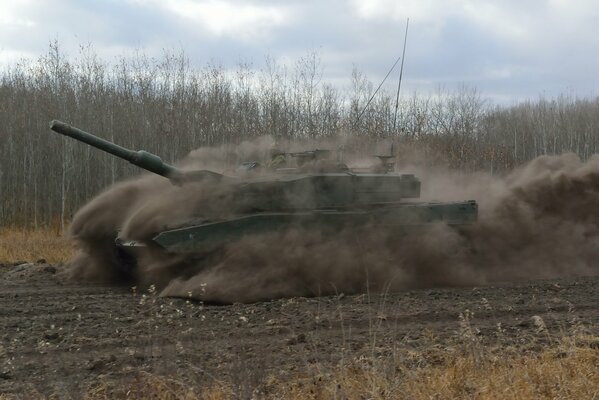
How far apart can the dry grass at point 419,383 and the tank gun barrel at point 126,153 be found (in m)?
5.57

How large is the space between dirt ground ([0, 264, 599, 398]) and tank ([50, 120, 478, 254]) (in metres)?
1.04

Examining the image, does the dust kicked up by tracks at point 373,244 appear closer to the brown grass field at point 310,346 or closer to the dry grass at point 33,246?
the brown grass field at point 310,346

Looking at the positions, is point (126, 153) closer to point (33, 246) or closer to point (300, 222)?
point (300, 222)

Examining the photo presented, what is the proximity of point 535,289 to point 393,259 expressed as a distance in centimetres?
201

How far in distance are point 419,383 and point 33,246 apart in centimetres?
1238

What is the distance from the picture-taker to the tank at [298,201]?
32.2 ft

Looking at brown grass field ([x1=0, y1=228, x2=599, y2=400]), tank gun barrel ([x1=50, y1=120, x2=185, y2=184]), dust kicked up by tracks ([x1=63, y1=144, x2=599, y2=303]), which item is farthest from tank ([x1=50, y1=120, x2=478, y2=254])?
brown grass field ([x1=0, y1=228, x2=599, y2=400])

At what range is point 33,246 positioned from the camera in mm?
15703

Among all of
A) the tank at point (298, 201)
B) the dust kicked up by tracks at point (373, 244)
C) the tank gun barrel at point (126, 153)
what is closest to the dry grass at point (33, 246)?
the dust kicked up by tracks at point (373, 244)

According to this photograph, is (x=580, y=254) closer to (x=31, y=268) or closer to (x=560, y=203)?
(x=560, y=203)

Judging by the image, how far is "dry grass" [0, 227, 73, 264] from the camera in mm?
14281

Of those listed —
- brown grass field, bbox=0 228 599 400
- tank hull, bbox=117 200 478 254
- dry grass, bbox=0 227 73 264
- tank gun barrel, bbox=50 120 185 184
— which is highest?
tank gun barrel, bbox=50 120 185 184

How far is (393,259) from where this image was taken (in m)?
10.7

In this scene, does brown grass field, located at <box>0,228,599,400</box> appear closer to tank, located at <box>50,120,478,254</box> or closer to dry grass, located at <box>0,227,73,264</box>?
tank, located at <box>50,120,478,254</box>
